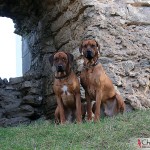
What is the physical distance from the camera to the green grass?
439 cm

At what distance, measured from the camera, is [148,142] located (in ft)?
14.5

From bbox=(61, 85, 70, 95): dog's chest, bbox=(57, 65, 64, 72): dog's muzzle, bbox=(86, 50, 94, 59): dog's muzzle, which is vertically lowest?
bbox=(61, 85, 70, 95): dog's chest

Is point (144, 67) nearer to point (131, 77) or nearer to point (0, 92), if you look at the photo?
point (131, 77)

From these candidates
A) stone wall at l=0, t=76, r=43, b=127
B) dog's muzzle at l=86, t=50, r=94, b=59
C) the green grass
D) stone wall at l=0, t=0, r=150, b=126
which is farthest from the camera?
stone wall at l=0, t=76, r=43, b=127

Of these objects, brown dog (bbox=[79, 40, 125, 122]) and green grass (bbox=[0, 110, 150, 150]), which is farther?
brown dog (bbox=[79, 40, 125, 122])

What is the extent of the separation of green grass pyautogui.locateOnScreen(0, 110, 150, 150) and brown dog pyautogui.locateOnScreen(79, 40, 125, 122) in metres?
0.75

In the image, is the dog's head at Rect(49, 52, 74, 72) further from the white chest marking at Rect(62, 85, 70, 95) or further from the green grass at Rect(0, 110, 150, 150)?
the green grass at Rect(0, 110, 150, 150)

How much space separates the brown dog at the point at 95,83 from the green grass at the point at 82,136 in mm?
747

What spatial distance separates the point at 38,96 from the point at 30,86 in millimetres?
305

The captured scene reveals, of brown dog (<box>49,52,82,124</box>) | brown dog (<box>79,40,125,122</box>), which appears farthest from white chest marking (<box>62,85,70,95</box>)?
brown dog (<box>79,40,125,122</box>)

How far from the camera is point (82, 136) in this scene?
473 cm

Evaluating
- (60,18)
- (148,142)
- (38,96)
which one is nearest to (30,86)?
(38,96)

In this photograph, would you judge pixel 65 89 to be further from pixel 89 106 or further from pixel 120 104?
pixel 120 104

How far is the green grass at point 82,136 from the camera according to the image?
4.39 metres
